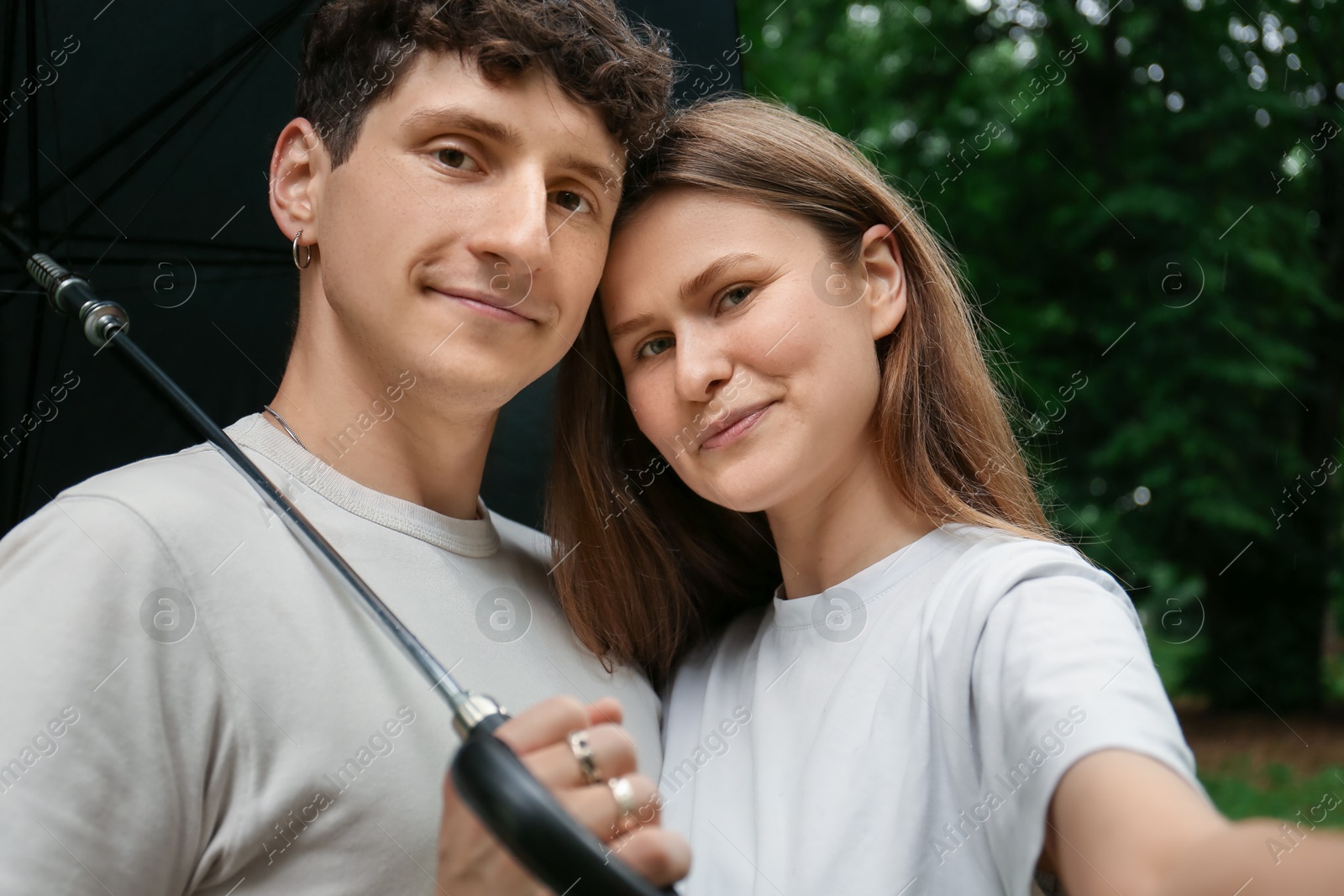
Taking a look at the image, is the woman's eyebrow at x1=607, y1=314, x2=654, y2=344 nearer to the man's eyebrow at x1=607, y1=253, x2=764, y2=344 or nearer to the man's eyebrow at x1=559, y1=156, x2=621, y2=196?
the man's eyebrow at x1=607, y1=253, x2=764, y2=344

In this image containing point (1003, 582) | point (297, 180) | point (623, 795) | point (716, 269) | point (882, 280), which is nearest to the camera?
point (623, 795)

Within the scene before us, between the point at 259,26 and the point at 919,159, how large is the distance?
6031 mm

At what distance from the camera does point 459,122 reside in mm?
1717

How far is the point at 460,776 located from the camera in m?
1.14

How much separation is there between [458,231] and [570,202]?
243 millimetres

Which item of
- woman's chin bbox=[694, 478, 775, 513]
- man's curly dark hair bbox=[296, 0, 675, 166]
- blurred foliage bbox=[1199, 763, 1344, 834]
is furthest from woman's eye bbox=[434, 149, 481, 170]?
blurred foliage bbox=[1199, 763, 1344, 834]

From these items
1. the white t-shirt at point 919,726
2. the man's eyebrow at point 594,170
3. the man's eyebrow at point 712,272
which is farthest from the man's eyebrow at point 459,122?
the white t-shirt at point 919,726

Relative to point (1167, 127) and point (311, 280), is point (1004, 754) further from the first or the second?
point (1167, 127)

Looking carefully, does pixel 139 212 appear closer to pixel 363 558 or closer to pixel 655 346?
pixel 363 558

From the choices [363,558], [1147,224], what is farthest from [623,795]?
[1147,224]

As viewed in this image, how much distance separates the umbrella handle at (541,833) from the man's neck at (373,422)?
0.82 metres

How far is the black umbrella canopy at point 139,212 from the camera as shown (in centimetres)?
175

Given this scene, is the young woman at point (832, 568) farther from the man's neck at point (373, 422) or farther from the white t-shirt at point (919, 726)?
the man's neck at point (373, 422)

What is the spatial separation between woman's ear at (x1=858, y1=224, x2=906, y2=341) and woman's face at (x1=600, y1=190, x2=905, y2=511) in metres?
0.03
